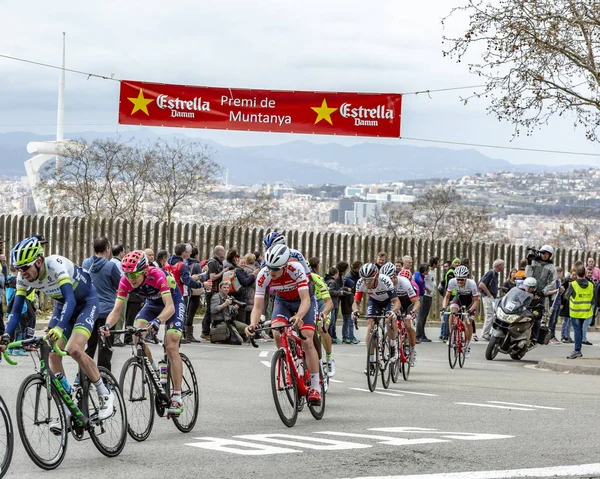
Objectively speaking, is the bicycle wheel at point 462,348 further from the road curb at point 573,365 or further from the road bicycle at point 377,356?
the road bicycle at point 377,356

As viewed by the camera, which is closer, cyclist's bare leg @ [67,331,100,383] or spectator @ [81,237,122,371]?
cyclist's bare leg @ [67,331,100,383]

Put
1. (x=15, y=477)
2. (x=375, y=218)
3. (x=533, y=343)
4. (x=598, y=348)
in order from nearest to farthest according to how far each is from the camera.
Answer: (x=15, y=477) < (x=533, y=343) < (x=598, y=348) < (x=375, y=218)

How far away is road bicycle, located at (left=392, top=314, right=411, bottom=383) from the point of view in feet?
53.8

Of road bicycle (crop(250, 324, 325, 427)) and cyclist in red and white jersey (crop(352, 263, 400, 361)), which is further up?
cyclist in red and white jersey (crop(352, 263, 400, 361))

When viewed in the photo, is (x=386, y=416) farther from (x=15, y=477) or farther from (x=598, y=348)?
(x=598, y=348)

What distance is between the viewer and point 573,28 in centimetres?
1994

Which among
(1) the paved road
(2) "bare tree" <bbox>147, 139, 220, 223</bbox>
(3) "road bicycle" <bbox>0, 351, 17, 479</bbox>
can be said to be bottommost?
(1) the paved road

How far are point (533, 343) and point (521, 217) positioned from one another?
41.7 metres

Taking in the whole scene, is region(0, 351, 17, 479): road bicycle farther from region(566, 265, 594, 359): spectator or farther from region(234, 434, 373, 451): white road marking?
region(566, 265, 594, 359): spectator

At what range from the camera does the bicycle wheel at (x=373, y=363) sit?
49.3ft

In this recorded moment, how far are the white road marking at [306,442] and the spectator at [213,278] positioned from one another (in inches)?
474

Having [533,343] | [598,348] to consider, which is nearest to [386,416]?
[533,343]

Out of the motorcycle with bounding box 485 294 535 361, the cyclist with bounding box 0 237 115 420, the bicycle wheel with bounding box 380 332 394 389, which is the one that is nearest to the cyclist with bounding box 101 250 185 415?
the cyclist with bounding box 0 237 115 420

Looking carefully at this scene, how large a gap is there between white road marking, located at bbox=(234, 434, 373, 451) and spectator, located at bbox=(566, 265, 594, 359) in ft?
38.6
